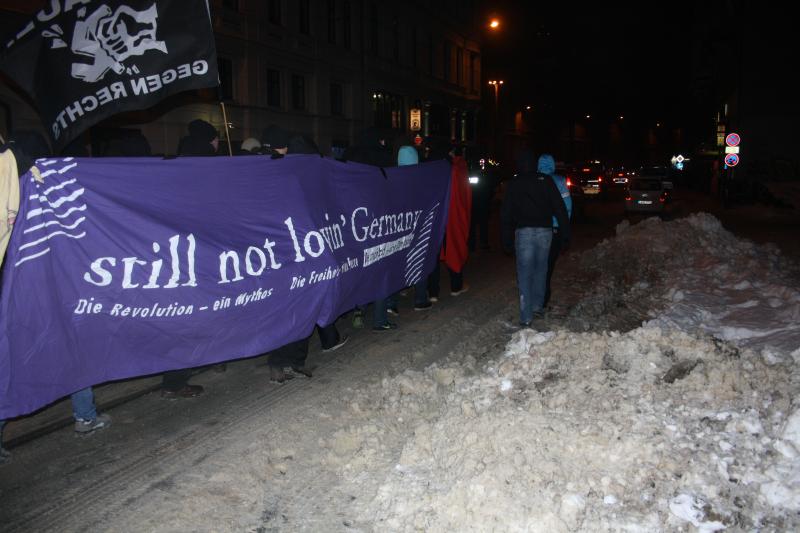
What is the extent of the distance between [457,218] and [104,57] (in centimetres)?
563

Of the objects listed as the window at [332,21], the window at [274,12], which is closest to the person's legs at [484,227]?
Answer: the window at [274,12]

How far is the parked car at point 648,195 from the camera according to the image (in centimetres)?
2670

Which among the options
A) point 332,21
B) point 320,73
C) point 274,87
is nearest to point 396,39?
point 332,21

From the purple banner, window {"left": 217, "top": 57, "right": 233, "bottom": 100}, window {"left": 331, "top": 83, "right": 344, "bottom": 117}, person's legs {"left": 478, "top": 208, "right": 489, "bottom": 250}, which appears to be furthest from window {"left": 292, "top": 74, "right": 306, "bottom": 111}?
the purple banner

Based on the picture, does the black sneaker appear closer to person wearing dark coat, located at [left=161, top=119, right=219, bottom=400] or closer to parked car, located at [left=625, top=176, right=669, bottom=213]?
person wearing dark coat, located at [left=161, top=119, right=219, bottom=400]

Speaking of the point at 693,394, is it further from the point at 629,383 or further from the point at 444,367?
the point at 444,367

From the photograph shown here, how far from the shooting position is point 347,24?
3516 centimetres

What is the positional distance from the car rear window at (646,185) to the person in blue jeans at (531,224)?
803 inches

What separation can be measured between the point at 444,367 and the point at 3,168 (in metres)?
4.01

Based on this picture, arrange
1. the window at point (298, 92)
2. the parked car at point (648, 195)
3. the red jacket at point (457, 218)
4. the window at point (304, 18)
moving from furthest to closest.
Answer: the window at point (304, 18) < the window at point (298, 92) < the parked car at point (648, 195) < the red jacket at point (457, 218)

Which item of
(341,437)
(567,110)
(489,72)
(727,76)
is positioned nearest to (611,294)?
(341,437)

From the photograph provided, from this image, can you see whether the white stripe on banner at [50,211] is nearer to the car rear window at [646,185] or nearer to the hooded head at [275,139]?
the hooded head at [275,139]

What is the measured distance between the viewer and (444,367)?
641 centimetres

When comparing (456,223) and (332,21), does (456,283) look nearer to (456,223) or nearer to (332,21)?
(456,223)
